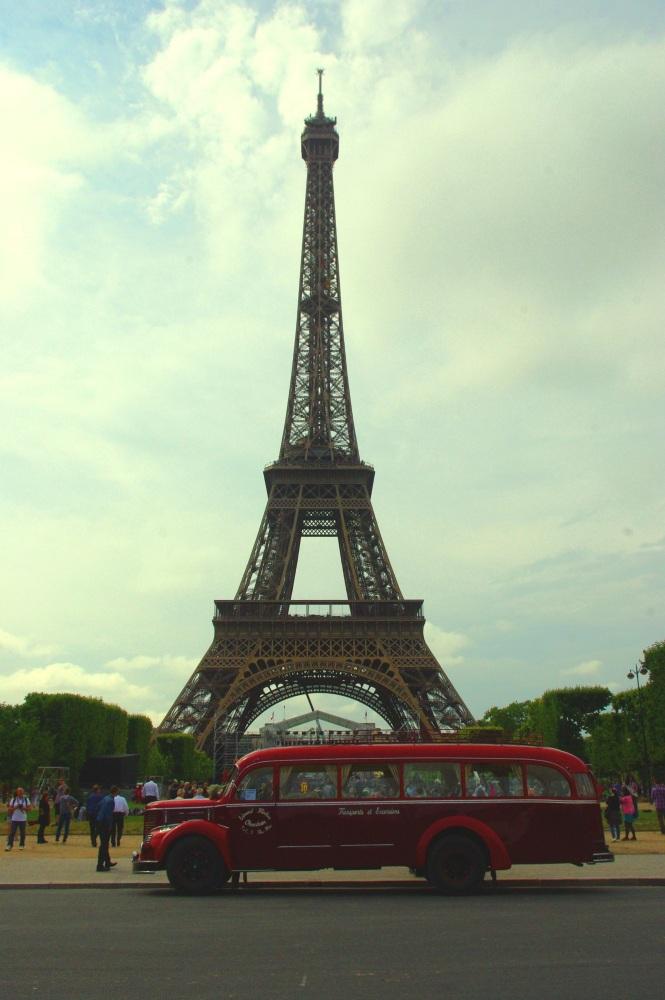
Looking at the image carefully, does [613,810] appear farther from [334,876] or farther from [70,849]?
[70,849]

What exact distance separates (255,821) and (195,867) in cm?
137

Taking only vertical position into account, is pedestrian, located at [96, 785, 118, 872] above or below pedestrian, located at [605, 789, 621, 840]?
below

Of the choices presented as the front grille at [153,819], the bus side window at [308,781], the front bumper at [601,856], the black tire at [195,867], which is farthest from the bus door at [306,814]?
the front bumper at [601,856]

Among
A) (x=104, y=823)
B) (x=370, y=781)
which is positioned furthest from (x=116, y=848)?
(x=370, y=781)

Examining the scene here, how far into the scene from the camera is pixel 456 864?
55.7 ft

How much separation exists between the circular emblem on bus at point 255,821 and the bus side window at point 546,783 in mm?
4556

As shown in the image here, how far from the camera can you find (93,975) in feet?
32.1

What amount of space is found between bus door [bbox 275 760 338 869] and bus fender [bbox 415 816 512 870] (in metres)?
1.56

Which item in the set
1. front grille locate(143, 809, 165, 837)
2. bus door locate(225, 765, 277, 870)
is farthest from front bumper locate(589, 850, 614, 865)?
front grille locate(143, 809, 165, 837)

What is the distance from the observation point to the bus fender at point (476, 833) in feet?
54.9

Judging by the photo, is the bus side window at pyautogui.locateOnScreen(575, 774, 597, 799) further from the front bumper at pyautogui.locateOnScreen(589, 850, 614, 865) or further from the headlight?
the headlight

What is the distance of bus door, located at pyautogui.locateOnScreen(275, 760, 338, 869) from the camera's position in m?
17.1

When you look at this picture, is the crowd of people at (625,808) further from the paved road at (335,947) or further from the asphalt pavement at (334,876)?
the paved road at (335,947)

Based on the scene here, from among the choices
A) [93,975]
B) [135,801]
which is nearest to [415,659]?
[135,801]
